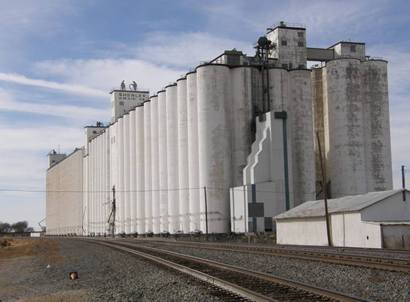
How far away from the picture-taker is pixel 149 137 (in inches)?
3755

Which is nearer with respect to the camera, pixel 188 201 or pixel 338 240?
pixel 338 240

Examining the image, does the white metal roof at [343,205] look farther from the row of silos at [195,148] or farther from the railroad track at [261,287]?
the row of silos at [195,148]

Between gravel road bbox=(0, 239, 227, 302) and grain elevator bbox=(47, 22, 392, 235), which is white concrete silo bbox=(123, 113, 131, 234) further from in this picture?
gravel road bbox=(0, 239, 227, 302)

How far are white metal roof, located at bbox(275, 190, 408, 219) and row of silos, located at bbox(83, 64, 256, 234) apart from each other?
73.5ft

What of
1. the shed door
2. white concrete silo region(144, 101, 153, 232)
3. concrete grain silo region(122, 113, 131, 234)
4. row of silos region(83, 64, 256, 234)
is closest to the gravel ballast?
the shed door

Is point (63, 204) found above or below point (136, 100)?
below

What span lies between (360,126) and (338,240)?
39.5 m

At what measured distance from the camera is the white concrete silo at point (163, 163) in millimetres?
86144

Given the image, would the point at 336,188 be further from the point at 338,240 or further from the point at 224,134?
the point at 338,240

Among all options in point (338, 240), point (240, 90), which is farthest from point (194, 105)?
point (338, 240)

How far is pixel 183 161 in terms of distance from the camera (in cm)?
7988

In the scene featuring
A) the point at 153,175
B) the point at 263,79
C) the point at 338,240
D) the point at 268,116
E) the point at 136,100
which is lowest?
the point at 338,240

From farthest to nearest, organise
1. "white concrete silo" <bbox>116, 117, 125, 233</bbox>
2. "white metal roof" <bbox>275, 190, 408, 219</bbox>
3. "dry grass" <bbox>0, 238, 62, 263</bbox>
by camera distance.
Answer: "white concrete silo" <bbox>116, 117, 125, 233</bbox>
"dry grass" <bbox>0, 238, 62, 263</bbox>
"white metal roof" <bbox>275, 190, 408, 219</bbox>

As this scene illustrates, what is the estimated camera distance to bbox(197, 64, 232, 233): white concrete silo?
7325cm
